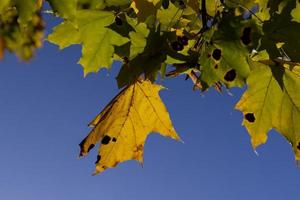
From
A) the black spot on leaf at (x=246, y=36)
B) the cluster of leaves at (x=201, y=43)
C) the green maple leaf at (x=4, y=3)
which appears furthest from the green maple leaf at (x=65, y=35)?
the black spot on leaf at (x=246, y=36)

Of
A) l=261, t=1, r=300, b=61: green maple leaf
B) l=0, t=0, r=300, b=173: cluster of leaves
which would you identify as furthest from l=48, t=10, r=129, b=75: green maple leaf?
l=261, t=1, r=300, b=61: green maple leaf

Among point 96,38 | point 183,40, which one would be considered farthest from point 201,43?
point 96,38

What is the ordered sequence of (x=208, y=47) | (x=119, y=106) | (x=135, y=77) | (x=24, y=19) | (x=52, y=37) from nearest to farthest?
(x=24, y=19) < (x=208, y=47) < (x=135, y=77) < (x=52, y=37) < (x=119, y=106)

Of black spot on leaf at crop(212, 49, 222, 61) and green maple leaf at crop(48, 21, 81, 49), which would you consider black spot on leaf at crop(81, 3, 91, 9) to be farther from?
black spot on leaf at crop(212, 49, 222, 61)

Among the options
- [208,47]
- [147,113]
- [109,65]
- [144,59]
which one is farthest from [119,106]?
[208,47]

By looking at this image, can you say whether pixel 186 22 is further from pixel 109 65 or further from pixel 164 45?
pixel 109 65

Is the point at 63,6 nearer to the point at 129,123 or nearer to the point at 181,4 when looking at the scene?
the point at 181,4

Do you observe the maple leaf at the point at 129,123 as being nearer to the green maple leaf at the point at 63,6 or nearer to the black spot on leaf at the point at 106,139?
the black spot on leaf at the point at 106,139
